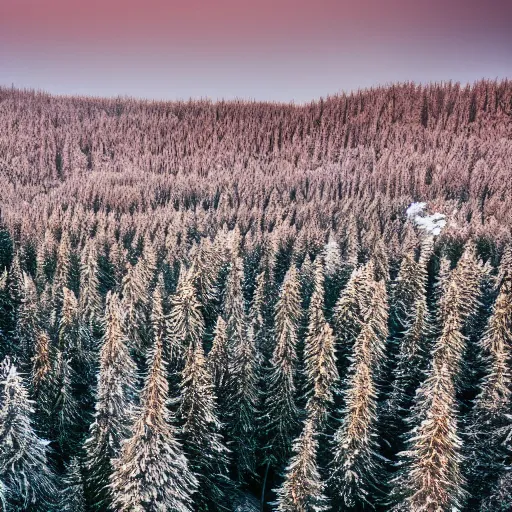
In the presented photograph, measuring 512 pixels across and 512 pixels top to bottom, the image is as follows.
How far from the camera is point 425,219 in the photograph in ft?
293

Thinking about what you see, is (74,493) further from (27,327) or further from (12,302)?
(12,302)

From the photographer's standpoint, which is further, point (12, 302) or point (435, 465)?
point (12, 302)

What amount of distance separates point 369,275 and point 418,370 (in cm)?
955

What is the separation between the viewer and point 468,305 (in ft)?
124

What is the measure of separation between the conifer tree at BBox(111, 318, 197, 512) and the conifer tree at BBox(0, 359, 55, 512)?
453 cm

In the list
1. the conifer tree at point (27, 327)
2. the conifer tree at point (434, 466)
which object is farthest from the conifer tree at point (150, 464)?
the conifer tree at point (27, 327)

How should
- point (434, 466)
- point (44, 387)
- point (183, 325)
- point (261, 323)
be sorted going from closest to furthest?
point (434, 466)
point (44, 387)
point (183, 325)
point (261, 323)

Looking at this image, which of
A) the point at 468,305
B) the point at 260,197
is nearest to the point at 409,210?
the point at 260,197

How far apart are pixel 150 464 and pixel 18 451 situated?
21.5 ft

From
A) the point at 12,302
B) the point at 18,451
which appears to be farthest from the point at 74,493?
the point at 12,302

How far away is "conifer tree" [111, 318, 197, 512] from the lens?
19.1 m

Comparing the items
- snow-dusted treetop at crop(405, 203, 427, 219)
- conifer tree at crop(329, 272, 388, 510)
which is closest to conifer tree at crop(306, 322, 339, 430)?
conifer tree at crop(329, 272, 388, 510)

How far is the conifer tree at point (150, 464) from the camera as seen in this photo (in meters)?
19.1

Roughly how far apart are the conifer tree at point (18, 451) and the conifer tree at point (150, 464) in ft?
14.9
